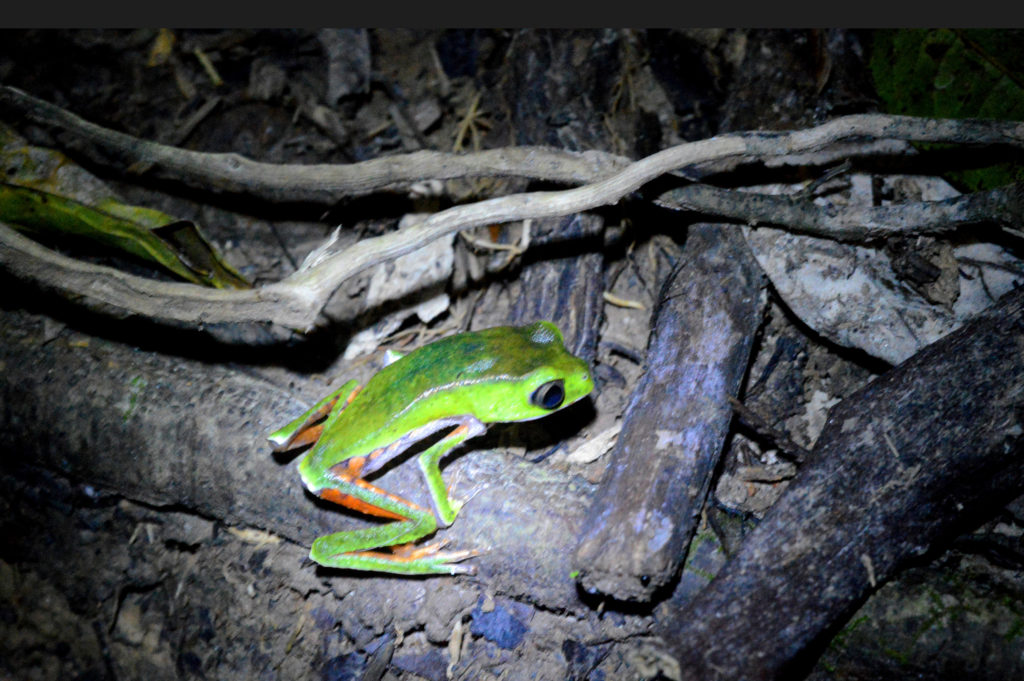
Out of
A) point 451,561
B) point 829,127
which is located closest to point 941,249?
point 829,127

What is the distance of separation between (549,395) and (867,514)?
3.84 feet

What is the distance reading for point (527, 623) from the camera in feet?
8.30

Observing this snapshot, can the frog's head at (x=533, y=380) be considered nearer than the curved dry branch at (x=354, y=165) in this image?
Yes

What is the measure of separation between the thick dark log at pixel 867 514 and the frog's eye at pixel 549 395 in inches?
33.6

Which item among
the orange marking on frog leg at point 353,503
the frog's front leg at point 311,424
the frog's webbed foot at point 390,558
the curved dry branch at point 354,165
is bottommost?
the frog's webbed foot at point 390,558

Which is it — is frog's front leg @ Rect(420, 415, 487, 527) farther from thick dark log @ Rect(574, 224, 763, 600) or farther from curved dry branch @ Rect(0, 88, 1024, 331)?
curved dry branch @ Rect(0, 88, 1024, 331)

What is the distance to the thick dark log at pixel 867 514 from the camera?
2.04m

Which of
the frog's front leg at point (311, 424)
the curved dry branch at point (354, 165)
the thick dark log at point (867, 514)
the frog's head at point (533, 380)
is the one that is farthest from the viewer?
the curved dry branch at point (354, 165)

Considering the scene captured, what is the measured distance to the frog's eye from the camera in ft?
8.01

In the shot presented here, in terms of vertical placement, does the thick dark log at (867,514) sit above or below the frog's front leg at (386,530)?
above

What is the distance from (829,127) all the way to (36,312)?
3.83 metres

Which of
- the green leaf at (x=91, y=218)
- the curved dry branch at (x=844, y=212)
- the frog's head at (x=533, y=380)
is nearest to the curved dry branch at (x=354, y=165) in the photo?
the green leaf at (x=91, y=218)

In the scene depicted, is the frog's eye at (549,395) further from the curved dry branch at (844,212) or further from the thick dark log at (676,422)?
the curved dry branch at (844,212)

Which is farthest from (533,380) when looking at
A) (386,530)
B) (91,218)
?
(91,218)
